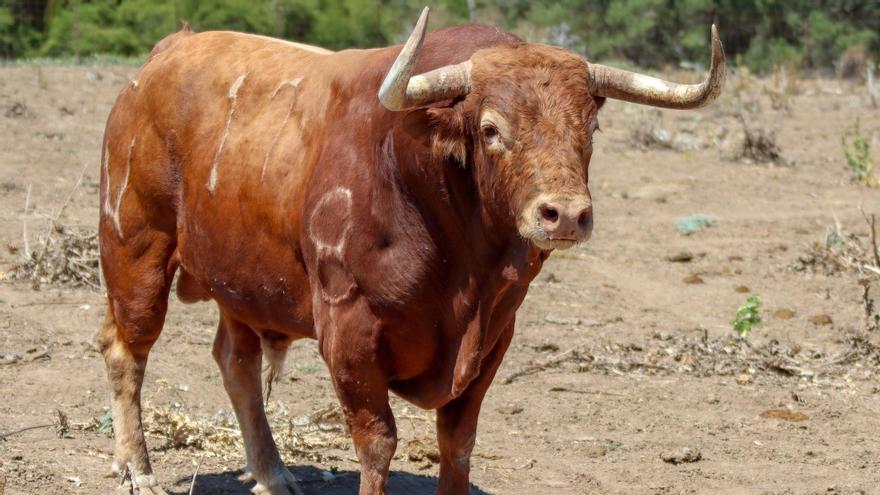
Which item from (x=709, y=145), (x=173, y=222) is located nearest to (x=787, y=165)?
(x=709, y=145)

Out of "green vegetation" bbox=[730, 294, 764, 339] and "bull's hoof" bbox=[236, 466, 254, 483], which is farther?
"green vegetation" bbox=[730, 294, 764, 339]

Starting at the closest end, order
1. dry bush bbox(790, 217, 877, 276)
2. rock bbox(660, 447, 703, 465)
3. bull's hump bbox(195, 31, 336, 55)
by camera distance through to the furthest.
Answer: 1. bull's hump bbox(195, 31, 336, 55)
2. rock bbox(660, 447, 703, 465)
3. dry bush bbox(790, 217, 877, 276)

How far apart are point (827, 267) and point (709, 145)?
5801 mm

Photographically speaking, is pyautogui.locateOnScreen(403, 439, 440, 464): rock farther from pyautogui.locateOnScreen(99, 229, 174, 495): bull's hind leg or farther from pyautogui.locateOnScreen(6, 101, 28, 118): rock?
pyautogui.locateOnScreen(6, 101, 28, 118): rock

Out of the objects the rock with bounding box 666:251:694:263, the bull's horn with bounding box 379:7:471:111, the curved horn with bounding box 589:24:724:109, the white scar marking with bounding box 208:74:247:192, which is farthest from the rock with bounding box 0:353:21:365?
the rock with bounding box 666:251:694:263

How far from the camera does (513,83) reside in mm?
4246

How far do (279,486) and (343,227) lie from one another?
168cm

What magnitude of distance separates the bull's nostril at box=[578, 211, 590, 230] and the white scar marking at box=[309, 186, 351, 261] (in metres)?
1.00

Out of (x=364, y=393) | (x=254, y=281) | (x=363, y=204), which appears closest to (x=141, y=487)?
(x=254, y=281)

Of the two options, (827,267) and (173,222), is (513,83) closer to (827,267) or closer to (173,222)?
(173,222)

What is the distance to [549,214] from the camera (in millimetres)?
4000

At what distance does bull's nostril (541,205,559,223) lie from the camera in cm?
398

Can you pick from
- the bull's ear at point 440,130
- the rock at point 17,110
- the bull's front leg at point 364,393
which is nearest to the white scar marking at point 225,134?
the bull's front leg at point 364,393

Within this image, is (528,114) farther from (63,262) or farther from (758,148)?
(758,148)
